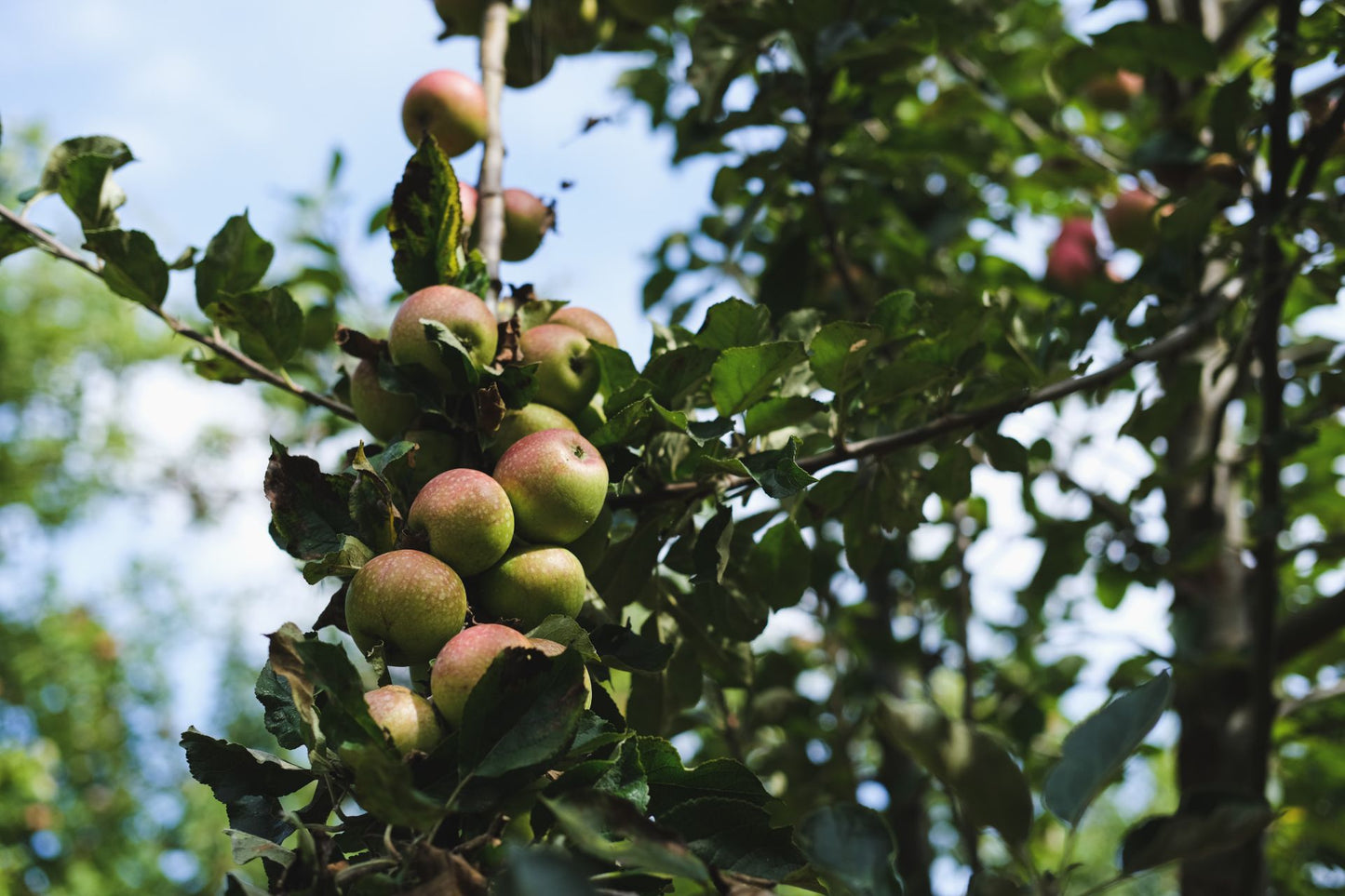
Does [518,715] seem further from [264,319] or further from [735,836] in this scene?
[264,319]

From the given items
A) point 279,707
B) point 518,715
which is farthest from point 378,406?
point 518,715

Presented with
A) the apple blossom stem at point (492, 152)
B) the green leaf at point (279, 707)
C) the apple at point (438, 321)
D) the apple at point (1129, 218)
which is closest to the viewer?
the green leaf at point (279, 707)

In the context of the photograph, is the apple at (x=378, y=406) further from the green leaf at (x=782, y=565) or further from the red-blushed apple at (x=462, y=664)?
the green leaf at (x=782, y=565)

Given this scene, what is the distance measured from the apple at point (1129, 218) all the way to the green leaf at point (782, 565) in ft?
4.69

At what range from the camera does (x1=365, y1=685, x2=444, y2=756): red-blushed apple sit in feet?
2.51

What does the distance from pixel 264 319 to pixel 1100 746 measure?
39.8 inches

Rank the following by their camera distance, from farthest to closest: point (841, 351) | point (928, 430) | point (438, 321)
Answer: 1. point (928, 430)
2. point (841, 351)
3. point (438, 321)

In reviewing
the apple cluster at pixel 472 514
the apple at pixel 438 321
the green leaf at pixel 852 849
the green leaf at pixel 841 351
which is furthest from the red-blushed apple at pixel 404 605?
the green leaf at pixel 841 351

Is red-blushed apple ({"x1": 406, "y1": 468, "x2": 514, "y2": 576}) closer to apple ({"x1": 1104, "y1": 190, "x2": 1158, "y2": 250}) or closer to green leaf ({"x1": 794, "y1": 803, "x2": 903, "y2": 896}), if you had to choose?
green leaf ({"x1": 794, "y1": 803, "x2": 903, "y2": 896})

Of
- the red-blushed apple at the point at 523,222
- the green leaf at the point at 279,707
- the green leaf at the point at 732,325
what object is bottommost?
the green leaf at the point at 279,707

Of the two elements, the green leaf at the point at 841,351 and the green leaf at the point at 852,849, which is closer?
the green leaf at the point at 852,849

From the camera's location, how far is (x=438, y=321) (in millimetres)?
993

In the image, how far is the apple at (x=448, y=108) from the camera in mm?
1326

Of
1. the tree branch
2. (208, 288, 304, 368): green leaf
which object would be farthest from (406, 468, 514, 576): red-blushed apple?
(208, 288, 304, 368): green leaf
